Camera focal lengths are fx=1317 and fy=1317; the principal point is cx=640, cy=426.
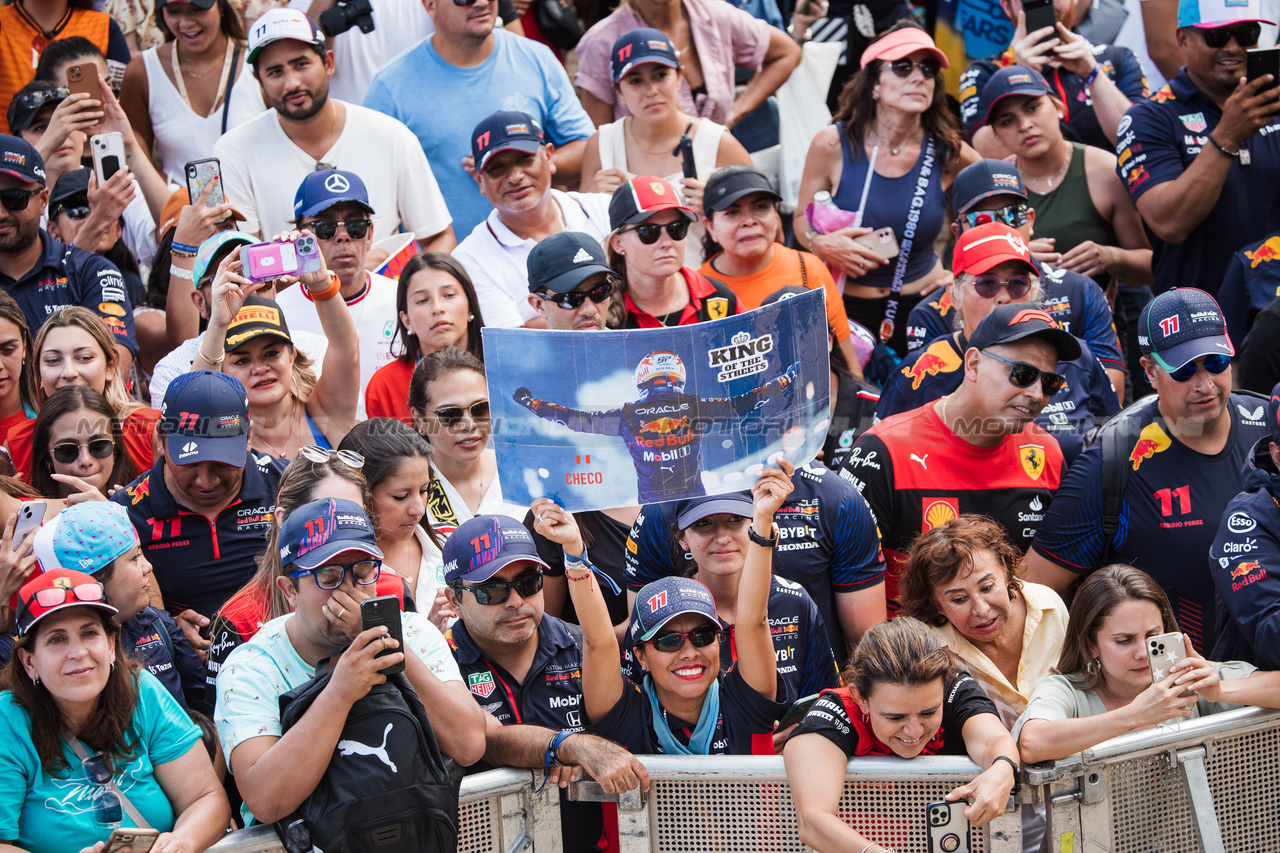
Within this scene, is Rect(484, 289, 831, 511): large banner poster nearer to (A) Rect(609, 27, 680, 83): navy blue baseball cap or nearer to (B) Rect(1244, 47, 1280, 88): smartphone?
(A) Rect(609, 27, 680, 83): navy blue baseball cap

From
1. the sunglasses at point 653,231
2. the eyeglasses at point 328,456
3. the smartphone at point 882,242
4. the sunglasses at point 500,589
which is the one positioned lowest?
the sunglasses at point 500,589

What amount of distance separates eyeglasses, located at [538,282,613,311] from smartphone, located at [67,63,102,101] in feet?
10.7

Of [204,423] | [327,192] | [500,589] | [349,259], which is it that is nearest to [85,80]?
[327,192]

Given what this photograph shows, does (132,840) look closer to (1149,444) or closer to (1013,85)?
(1149,444)

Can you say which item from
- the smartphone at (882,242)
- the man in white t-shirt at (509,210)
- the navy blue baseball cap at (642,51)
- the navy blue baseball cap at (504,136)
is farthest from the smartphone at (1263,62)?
the navy blue baseball cap at (504,136)

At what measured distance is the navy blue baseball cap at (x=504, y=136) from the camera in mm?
6469

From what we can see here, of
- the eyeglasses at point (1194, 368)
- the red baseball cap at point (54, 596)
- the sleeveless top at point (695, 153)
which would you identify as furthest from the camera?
the sleeveless top at point (695, 153)

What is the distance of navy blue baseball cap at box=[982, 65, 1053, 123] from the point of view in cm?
688

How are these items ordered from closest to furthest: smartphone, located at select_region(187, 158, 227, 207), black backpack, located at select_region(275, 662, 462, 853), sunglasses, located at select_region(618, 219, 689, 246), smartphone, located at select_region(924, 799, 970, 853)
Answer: black backpack, located at select_region(275, 662, 462, 853)
smartphone, located at select_region(924, 799, 970, 853)
sunglasses, located at select_region(618, 219, 689, 246)
smartphone, located at select_region(187, 158, 227, 207)

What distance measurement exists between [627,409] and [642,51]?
11.7 ft

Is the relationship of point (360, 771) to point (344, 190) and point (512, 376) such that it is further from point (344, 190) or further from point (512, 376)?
point (344, 190)

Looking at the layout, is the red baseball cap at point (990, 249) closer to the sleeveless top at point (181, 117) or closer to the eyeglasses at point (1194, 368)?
the eyeglasses at point (1194, 368)

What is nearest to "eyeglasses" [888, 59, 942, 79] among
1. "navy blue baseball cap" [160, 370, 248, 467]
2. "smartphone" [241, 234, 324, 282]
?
"smartphone" [241, 234, 324, 282]

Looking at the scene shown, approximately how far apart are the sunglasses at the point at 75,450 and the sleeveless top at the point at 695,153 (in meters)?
3.25
